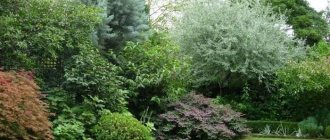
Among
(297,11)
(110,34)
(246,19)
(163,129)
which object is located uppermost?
(297,11)

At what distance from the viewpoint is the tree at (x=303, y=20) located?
20.2 meters

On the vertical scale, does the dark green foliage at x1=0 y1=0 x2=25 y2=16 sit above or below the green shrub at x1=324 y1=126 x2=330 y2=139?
above

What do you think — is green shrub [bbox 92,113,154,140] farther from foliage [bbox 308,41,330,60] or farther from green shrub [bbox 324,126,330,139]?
foliage [bbox 308,41,330,60]

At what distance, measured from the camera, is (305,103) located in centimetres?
1491

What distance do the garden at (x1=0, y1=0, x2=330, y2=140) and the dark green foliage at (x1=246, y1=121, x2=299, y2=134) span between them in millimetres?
31

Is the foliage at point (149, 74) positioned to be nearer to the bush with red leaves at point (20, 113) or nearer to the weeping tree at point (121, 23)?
the weeping tree at point (121, 23)

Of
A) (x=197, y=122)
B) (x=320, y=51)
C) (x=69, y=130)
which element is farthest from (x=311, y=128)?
(x=69, y=130)

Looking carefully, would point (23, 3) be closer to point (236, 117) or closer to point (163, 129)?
point (163, 129)

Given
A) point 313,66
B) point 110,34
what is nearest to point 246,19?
point 313,66

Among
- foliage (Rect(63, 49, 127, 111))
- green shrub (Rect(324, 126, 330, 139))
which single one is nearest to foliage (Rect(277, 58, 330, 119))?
green shrub (Rect(324, 126, 330, 139))

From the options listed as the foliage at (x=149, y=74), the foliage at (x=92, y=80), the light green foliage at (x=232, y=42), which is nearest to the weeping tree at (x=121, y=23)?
the foliage at (x=149, y=74)

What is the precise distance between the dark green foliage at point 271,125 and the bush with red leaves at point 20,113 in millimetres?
7786

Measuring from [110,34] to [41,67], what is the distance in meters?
1.93

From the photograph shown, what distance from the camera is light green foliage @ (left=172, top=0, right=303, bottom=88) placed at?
49.8 feet
